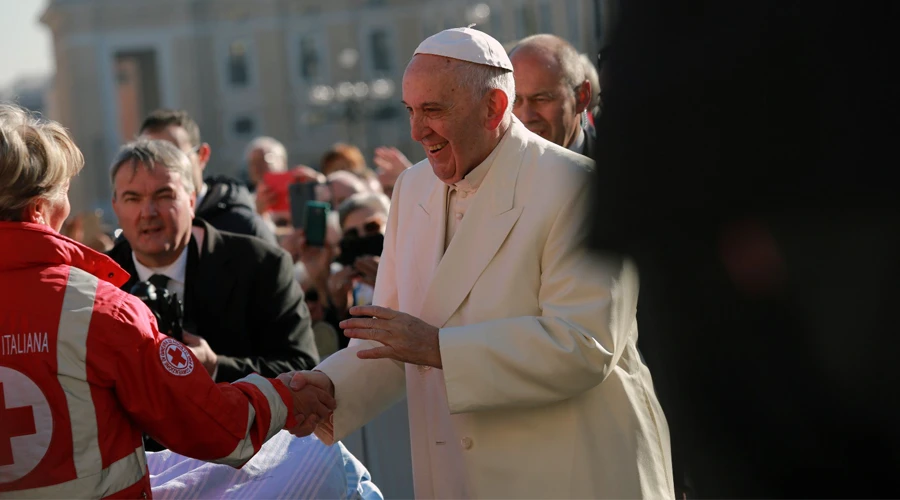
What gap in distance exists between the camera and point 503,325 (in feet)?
10.9

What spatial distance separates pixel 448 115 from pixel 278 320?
1.53 meters

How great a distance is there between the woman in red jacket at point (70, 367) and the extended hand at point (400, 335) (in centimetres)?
41

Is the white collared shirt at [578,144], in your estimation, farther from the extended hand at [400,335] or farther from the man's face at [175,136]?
the man's face at [175,136]

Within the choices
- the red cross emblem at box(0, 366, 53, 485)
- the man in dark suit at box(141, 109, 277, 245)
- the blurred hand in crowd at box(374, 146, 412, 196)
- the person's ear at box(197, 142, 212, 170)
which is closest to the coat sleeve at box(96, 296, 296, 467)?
the red cross emblem at box(0, 366, 53, 485)

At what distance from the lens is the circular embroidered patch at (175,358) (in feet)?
10.2

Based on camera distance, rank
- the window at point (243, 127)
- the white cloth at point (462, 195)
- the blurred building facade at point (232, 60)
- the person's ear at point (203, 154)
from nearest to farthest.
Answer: the white cloth at point (462, 195)
the person's ear at point (203, 154)
the blurred building facade at point (232, 60)
the window at point (243, 127)

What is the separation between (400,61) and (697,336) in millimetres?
69643

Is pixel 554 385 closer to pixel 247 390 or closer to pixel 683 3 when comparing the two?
pixel 247 390

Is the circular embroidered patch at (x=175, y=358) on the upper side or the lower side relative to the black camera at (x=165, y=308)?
upper

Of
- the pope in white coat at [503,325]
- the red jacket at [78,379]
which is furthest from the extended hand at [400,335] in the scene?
the red jacket at [78,379]

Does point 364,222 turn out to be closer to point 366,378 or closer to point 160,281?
point 160,281

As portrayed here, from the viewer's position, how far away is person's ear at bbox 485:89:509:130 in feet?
11.7

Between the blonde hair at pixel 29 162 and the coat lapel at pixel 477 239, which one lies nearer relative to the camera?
the blonde hair at pixel 29 162

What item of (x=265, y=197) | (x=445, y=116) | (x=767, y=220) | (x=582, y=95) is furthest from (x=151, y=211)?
(x=265, y=197)
